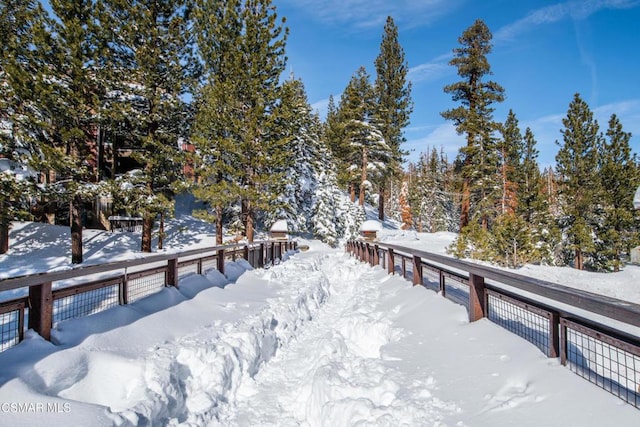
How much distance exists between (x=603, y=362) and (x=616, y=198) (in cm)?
2840

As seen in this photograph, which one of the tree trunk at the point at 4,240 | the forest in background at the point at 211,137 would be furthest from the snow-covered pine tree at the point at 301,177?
the tree trunk at the point at 4,240

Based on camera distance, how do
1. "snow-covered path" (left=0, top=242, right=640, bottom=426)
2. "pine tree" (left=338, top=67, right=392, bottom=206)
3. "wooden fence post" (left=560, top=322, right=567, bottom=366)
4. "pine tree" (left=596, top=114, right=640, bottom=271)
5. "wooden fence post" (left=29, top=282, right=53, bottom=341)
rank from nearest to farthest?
"snow-covered path" (left=0, top=242, right=640, bottom=426), "wooden fence post" (left=560, top=322, right=567, bottom=366), "wooden fence post" (left=29, top=282, right=53, bottom=341), "pine tree" (left=596, top=114, right=640, bottom=271), "pine tree" (left=338, top=67, right=392, bottom=206)

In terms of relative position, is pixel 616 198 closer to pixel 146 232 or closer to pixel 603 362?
→ pixel 603 362

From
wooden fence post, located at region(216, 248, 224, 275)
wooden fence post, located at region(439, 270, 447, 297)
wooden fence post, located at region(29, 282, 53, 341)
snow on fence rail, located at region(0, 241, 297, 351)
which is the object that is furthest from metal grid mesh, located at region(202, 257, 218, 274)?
wooden fence post, located at region(439, 270, 447, 297)

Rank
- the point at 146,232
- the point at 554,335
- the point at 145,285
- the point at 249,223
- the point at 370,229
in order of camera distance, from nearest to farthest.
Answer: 1. the point at 554,335
2. the point at 145,285
3. the point at 146,232
4. the point at 249,223
5. the point at 370,229

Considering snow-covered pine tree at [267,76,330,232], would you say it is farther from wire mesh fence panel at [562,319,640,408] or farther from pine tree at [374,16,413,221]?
wire mesh fence panel at [562,319,640,408]

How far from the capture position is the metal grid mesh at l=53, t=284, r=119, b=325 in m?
3.89

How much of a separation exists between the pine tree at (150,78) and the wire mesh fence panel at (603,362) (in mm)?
16198

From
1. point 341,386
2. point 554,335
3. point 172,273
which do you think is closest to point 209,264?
point 172,273

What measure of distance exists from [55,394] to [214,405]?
1.46m

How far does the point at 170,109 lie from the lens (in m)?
16.4

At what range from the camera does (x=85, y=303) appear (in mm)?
4281

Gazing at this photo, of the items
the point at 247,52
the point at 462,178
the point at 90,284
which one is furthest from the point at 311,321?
the point at 462,178

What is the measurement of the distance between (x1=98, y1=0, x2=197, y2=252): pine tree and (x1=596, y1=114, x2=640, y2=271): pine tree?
28.7 meters
